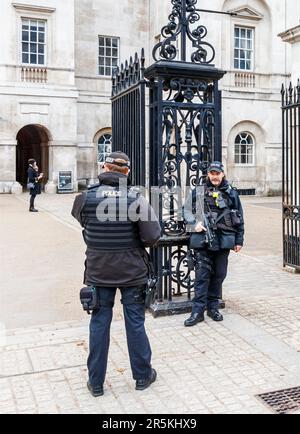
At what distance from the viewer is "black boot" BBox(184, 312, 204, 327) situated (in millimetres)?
5566

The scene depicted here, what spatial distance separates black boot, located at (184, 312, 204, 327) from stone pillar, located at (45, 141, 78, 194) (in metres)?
19.6

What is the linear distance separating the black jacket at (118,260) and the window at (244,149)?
2320cm

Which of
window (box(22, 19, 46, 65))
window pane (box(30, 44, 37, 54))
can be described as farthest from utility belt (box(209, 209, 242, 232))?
window pane (box(30, 44, 37, 54))

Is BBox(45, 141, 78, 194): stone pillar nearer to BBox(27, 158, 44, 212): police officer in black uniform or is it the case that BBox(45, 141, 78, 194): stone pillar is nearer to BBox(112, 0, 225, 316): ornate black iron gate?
BBox(27, 158, 44, 212): police officer in black uniform

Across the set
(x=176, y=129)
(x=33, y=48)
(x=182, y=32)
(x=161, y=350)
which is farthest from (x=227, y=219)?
(x=33, y=48)

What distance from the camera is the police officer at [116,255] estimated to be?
13.0 feet

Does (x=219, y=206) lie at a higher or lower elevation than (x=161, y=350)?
higher

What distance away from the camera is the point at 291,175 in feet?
28.0

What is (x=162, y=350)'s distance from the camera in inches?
193

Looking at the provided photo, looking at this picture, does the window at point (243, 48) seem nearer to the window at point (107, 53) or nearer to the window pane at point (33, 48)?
the window at point (107, 53)

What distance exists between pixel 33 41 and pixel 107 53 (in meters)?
4.37

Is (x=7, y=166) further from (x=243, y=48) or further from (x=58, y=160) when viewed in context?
(x=243, y=48)

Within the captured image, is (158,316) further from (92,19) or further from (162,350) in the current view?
(92,19)

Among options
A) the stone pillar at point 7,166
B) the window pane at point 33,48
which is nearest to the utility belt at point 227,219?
the stone pillar at point 7,166
